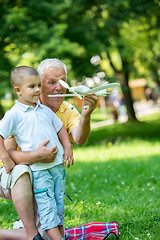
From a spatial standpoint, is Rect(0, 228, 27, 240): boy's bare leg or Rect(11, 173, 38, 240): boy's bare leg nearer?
Rect(11, 173, 38, 240): boy's bare leg

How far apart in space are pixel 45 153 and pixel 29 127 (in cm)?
23

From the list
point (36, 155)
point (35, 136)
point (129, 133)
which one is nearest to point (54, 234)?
point (36, 155)

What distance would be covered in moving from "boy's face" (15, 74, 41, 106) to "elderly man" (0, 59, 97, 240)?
0.94 feet

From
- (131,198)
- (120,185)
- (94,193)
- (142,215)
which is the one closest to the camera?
(142,215)

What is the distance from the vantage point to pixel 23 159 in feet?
8.65

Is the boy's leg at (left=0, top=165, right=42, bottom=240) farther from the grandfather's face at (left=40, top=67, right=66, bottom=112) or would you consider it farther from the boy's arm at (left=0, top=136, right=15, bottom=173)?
the grandfather's face at (left=40, top=67, right=66, bottom=112)

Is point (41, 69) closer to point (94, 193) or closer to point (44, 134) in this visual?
point (44, 134)

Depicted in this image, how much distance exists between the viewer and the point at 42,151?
8.50 feet

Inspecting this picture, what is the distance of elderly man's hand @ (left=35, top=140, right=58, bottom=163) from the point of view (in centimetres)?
260

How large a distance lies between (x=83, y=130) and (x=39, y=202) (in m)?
0.69

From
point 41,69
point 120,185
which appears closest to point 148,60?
point 120,185

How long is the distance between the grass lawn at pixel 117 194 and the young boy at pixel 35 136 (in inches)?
36.7

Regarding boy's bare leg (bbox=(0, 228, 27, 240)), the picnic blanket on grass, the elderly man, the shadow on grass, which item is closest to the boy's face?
the elderly man

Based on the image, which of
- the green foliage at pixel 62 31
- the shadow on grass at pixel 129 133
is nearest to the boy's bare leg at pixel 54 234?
the green foliage at pixel 62 31
